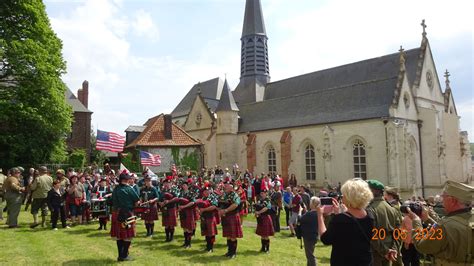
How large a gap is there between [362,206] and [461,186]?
3.95 feet

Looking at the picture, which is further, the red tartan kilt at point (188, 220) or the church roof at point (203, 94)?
the church roof at point (203, 94)

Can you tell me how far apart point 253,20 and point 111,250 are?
146ft

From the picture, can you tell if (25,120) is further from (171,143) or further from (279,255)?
(279,255)

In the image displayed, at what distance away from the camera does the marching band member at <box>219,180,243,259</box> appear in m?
9.44

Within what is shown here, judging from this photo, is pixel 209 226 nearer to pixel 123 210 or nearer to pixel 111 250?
pixel 123 210

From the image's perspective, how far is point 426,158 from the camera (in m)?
30.0

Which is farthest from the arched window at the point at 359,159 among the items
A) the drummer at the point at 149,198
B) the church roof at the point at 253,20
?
the church roof at the point at 253,20

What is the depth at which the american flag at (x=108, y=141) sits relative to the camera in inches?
802

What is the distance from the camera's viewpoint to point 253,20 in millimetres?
49062

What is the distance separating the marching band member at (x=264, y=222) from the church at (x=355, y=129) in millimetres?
19364

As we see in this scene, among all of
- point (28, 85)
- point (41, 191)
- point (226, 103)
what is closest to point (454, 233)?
point (41, 191)

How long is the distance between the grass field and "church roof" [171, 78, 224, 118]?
34778 millimetres

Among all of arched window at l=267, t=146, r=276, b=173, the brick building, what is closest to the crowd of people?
arched window at l=267, t=146, r=276, b=173
